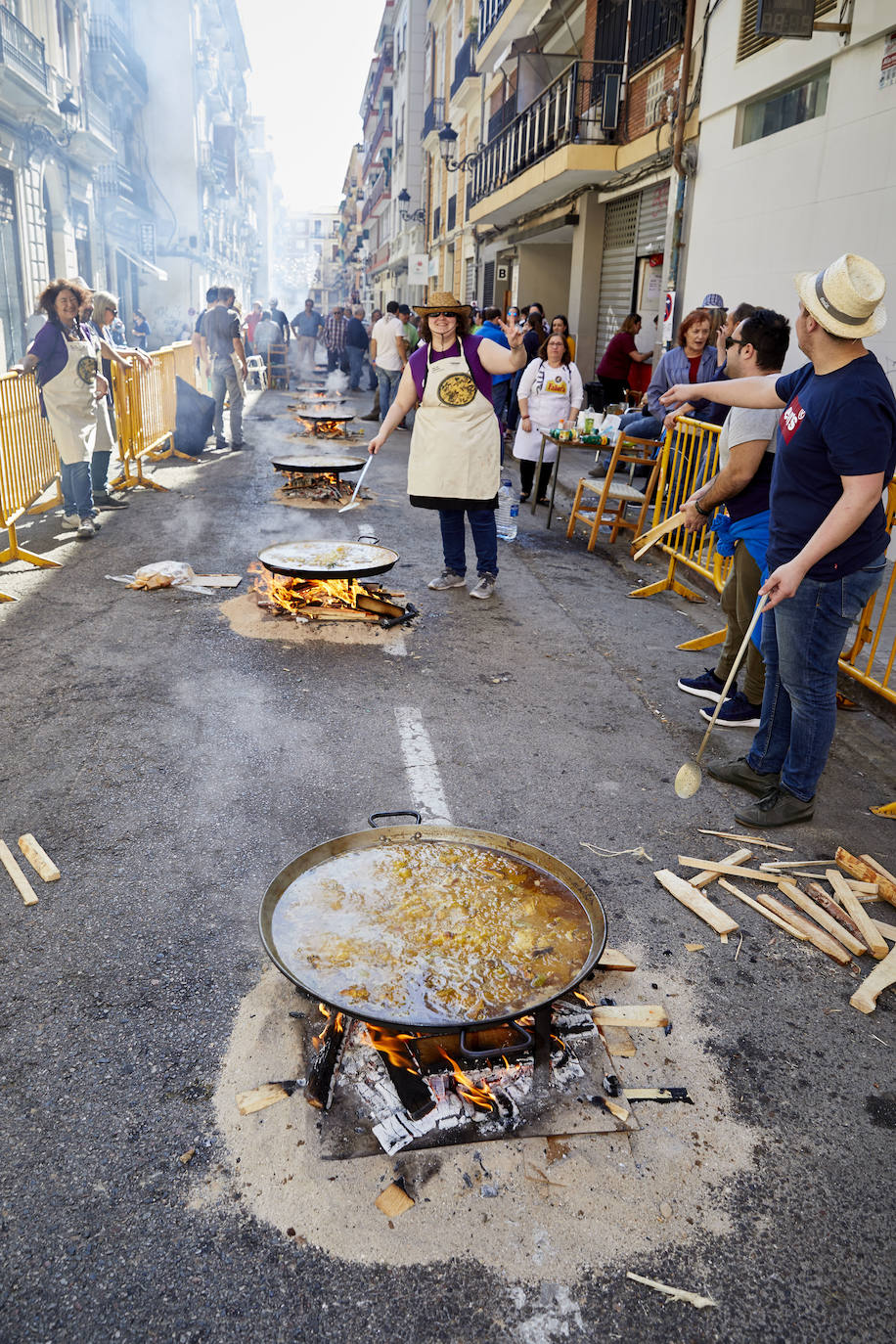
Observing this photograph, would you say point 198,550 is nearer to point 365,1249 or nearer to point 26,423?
point 26,423

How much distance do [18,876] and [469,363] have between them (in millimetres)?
4775

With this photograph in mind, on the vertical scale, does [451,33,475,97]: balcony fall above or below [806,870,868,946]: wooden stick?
above

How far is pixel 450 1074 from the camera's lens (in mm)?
2648

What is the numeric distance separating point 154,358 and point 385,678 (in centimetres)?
1014

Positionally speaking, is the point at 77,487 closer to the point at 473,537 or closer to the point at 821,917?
the point at 473,537

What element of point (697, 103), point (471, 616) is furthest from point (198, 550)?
point (697, 103)

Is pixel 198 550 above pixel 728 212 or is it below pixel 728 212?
below

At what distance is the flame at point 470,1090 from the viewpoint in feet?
8.43

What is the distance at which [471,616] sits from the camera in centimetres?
720

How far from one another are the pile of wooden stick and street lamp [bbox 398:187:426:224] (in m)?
45.2

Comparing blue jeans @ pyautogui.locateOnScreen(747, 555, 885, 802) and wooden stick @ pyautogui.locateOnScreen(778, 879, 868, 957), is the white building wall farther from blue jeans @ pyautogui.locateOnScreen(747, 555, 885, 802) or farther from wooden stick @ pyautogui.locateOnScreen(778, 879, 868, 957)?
wooden stick @ pyautogui.locateOnScreen(778, 879, 868, 957)

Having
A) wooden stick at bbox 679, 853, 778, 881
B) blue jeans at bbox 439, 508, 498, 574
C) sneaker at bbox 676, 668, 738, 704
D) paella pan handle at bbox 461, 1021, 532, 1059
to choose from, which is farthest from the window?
paella pan handle at bbox 461, 1021, 532, 1059

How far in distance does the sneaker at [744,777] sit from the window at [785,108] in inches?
330

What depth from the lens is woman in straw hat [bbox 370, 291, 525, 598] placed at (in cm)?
686
